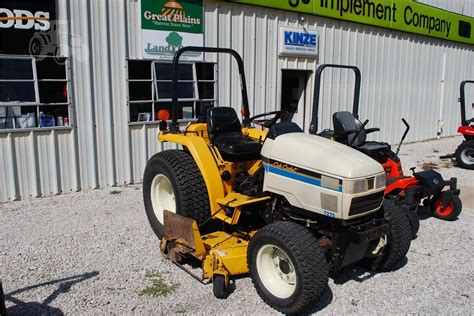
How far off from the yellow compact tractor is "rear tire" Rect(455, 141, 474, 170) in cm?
590

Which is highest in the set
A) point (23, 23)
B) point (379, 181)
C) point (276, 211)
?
point (23, 23)

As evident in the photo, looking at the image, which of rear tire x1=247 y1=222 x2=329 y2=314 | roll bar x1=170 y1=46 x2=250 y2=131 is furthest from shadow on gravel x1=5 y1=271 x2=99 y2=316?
roll bar x1=170 y1=46 x2=250 y2=131

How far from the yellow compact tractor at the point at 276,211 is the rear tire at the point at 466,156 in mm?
5901

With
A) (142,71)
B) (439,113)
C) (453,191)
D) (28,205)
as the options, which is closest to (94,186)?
(28,205)

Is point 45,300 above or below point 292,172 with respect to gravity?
below

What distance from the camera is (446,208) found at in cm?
560

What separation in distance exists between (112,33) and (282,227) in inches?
181

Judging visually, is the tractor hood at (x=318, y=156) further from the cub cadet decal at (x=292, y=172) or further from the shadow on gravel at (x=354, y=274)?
the shadow on gravel at (x=354, y=274)

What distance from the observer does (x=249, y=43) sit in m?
8.32

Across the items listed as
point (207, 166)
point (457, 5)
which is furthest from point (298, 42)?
point (457, 5)

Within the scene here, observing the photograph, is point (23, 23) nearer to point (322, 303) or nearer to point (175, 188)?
point (175, 188)

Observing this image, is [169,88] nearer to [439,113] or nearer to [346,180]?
[346,180]

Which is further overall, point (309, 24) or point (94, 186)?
point (309, 24)

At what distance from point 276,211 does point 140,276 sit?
4.21ft
